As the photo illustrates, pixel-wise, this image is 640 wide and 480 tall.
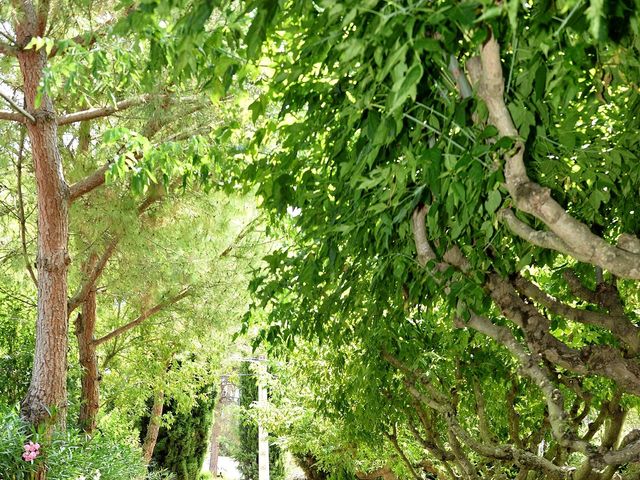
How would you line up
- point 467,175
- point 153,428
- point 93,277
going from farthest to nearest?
point 153,428 < point 93,277 < point 467,175

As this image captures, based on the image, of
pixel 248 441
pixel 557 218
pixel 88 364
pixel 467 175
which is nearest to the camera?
pixel 557 218

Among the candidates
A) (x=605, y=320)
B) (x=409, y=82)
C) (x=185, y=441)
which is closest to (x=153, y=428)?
(x=185, y=441)

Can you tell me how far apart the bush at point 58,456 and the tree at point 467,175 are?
3.38 m

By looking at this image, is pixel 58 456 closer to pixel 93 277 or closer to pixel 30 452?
pixel 30 452

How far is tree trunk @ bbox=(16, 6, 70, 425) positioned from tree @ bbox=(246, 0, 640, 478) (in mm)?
3604

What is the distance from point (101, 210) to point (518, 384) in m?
5.01

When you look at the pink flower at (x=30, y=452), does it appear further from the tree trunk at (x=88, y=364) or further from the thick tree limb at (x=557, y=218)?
the thick tree limb at (x=557, y=218)

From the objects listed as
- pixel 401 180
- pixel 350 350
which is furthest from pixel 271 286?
pixel 350 350

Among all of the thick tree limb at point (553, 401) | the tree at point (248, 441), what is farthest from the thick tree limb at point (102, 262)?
the tree at point (248, 441)

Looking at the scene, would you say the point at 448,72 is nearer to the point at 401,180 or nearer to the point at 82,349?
the point at 401,180

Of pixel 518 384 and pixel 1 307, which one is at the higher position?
pixel 1 307

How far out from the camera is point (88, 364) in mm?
10984

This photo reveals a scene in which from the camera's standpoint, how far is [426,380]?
5031mm

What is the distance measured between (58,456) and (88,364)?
3876 mm
